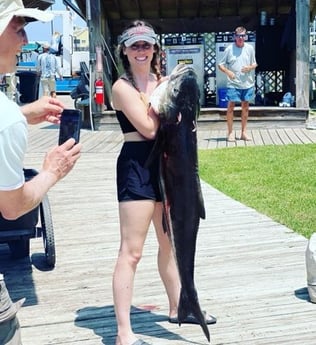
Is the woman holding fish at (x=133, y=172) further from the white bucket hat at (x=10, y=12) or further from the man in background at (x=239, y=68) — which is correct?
the man in background at (x=239, y=68)

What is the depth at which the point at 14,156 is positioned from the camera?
1.90 m

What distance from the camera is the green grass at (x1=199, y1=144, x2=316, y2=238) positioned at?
637cm

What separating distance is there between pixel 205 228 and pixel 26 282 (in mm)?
1951

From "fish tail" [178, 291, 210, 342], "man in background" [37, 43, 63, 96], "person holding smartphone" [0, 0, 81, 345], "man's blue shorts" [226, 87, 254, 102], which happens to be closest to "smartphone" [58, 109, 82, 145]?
"person holding smartphone" [0, 0, 81, 345]

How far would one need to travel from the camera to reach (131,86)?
129 inches

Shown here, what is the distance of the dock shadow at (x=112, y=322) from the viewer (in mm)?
3639

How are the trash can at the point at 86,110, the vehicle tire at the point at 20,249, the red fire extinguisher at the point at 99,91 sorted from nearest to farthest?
the vehicle tire at the point at 20,249 < the red fire extinguisher at the point at 99,91 < the trash can at the point at 86,110

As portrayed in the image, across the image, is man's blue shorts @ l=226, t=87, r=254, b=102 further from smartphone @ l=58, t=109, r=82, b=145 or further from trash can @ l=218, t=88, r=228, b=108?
smartphone @ l=58, t=109, r=82, b=145

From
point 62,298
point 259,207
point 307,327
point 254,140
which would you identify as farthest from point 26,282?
point 254,140

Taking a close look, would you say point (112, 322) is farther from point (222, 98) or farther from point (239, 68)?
point (222, 98)

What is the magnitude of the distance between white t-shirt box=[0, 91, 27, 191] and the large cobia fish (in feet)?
4.33

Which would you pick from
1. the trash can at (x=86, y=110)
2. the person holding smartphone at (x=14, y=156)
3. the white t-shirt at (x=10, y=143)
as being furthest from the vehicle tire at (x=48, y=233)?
the trash can at (x=86, y=110)

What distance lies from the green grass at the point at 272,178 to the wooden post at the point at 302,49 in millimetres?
2753

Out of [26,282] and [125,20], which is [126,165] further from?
[125,20]
